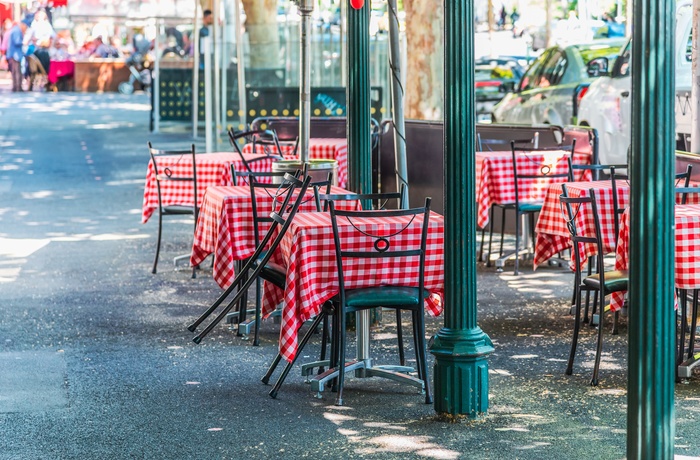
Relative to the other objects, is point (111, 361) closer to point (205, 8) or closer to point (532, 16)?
point (205, 8)

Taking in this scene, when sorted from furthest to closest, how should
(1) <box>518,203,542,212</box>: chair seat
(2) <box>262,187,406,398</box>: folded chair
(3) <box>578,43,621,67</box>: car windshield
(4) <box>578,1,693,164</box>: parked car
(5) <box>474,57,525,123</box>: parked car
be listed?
(5) <box>474,57,525,123</box>: parked car → (3) <box>578,43,621,67</box>: car windshield → (4) <box>578,1,693,164</box>: parked car → (1) <box>518,203,542,212</box>: chair seat → (2) <box>262,187,406,398</box>: folded chair

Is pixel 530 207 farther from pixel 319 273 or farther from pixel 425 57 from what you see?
pixel 425 57

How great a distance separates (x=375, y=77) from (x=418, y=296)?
12.9 metres

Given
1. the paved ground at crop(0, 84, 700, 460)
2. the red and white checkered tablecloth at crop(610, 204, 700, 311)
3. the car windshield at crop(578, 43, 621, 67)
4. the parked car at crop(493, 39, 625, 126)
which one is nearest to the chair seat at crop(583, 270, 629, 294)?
the red and white checkered tablecloth at crop(610, 204, 700, 311)

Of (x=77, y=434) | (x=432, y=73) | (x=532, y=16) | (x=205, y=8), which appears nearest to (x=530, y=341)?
(x=77, y=434)

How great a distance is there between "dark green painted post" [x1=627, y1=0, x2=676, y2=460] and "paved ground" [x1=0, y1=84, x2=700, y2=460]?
128 cm

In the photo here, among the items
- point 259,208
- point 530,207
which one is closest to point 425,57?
point 530,207

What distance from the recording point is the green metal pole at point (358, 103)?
826 centimetres

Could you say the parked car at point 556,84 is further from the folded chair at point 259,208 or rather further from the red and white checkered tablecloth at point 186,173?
the folded chair at point 259,208

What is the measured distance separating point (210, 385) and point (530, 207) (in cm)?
466

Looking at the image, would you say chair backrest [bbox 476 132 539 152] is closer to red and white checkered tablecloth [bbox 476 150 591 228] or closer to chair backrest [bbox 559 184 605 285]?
red and white checkered tablecloth [bbox 476 150 591 228]

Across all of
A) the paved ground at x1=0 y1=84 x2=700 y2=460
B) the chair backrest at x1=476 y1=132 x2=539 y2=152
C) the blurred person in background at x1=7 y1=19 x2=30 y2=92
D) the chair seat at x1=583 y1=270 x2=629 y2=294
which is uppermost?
the blurred person in background at x1=7 y1=19 x2=30 y2=92

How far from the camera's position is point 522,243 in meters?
12.3

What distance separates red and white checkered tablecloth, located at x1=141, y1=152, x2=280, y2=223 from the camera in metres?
10.8
